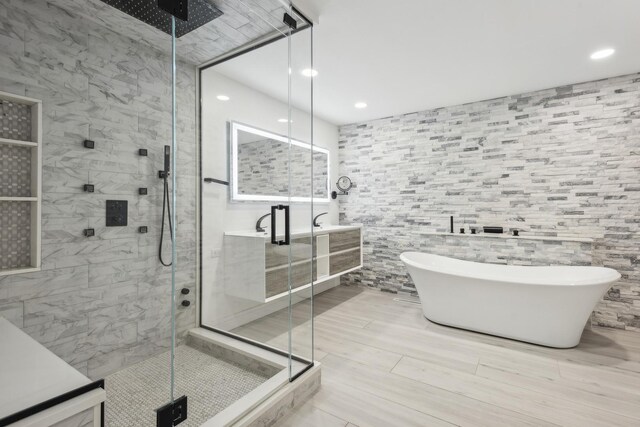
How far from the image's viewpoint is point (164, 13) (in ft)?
6.06

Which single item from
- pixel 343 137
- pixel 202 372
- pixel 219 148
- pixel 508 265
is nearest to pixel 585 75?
pixel 508 265

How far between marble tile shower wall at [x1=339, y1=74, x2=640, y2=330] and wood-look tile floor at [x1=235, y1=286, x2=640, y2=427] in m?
0.98

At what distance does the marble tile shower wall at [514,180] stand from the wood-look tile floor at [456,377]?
979mm

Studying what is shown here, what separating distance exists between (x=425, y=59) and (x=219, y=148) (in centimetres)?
211

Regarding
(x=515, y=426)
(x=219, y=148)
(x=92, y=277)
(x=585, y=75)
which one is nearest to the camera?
(x=515, y=426)

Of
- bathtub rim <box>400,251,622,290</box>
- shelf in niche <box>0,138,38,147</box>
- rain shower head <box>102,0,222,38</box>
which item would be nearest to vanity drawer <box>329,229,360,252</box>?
bathtub rim <box>400,251,622,290</box>

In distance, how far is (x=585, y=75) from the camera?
3186mm

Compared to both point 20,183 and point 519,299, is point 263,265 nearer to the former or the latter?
point 20,183

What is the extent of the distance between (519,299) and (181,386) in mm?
2903

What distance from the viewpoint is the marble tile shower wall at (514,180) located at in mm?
3213

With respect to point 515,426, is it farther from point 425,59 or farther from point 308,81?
point 425,59

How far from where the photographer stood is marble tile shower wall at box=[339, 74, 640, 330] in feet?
10.5

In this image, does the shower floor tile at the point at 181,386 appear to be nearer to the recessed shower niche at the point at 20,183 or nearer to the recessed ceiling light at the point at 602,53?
the recessed shower niche at the point at 20,183

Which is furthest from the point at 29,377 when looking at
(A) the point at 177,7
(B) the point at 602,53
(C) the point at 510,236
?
(B) the point at 602,53
